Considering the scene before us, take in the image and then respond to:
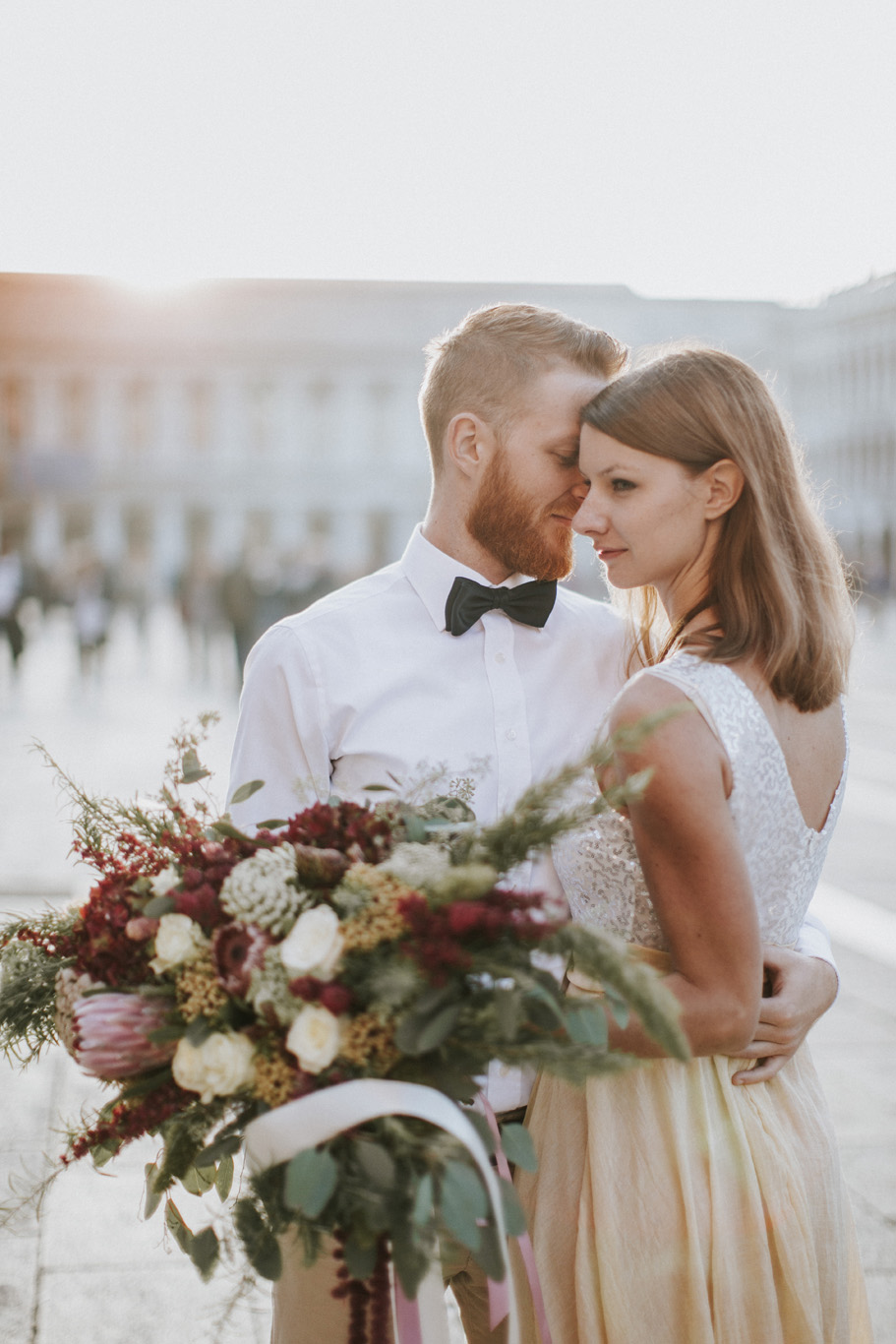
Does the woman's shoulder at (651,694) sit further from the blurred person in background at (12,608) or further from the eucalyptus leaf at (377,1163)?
the blurred person in background at (12,608)

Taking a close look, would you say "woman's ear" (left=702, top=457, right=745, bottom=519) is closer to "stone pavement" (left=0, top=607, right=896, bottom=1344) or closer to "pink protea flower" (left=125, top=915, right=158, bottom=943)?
"stone pavement" (left=0, top=607, right=896, bottom=1344)

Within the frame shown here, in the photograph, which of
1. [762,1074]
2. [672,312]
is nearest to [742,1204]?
[762,1074]

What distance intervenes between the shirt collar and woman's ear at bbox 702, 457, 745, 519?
0.56m

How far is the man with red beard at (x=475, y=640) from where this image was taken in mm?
2301

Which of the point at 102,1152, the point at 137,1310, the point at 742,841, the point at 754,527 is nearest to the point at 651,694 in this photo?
the point at 742,841

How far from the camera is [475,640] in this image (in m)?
2.42

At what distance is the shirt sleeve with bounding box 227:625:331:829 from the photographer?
232cm

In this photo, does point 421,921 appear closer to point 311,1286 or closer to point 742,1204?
point 742,1204

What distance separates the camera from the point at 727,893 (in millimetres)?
1707

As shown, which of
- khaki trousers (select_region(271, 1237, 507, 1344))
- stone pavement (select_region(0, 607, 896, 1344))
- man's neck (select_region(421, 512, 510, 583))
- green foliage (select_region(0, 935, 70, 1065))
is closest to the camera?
green foliage (select_region(0, 935, 70, 1065))

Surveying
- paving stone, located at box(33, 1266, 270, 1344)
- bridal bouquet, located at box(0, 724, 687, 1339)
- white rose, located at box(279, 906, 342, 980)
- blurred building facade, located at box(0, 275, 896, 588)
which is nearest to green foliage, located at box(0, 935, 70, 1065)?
bridal bouquet, located at box(0, 724, 687, 1339)

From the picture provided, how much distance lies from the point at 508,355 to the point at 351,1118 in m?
1.57

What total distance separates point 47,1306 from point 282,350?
170ft

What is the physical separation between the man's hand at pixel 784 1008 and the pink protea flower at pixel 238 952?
90 cm
